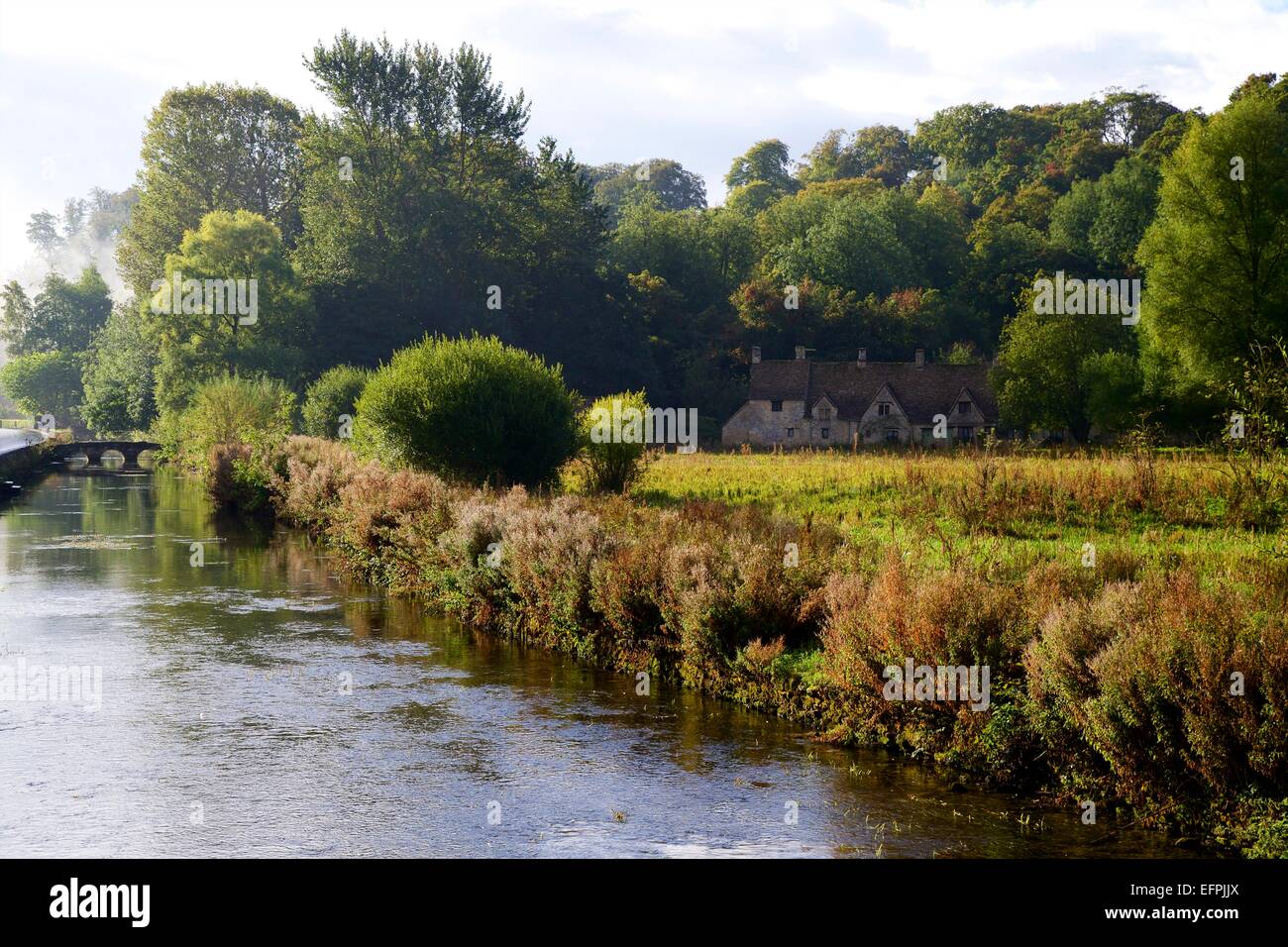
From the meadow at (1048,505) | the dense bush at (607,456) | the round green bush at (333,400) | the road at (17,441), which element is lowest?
the meadow at (1048,505)

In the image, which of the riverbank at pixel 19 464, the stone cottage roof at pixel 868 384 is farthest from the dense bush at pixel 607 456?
the stone cottage roof at pixel 868 384

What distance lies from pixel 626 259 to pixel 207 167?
34.2 m

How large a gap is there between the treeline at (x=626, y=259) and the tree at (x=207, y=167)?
18cm

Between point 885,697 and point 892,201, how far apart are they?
94.4 m

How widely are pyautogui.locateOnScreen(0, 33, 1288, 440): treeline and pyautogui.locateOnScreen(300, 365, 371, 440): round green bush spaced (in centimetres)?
499

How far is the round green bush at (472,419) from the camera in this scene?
119ft

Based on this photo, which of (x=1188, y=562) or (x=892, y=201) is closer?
(x=1188, y=562)

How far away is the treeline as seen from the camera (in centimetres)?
5806

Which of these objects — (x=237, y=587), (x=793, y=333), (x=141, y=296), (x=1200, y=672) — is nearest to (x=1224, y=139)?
(x=793, y=333)

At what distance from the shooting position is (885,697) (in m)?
16.2

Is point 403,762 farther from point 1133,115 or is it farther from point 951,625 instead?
point 1133,115

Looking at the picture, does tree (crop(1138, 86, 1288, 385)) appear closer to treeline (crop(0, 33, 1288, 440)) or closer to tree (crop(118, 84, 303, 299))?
treeline (crop(0, 33, 1288, 440))

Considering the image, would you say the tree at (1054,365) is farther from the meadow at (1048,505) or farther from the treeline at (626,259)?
the meadow at (1048,505)
